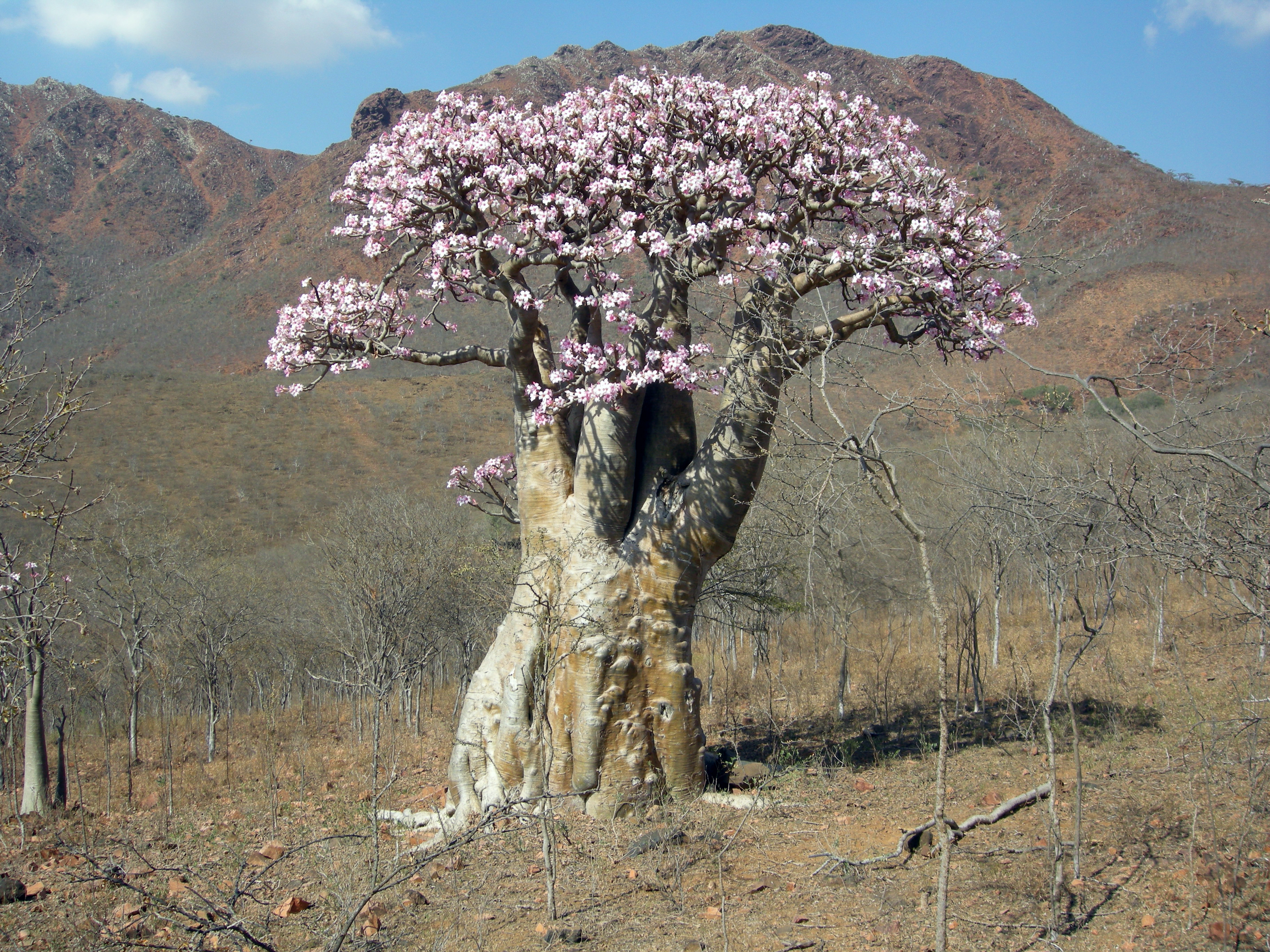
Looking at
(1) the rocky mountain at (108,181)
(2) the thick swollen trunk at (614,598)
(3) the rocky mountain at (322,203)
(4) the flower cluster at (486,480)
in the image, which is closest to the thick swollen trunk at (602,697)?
(2) the thick swollen trunk at (614,598)

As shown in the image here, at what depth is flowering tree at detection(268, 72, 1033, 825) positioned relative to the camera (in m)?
5.97

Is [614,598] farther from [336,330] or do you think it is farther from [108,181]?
[108,181]

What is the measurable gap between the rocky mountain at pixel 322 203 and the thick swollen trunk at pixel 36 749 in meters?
28.1

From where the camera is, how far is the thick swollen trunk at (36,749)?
774cm

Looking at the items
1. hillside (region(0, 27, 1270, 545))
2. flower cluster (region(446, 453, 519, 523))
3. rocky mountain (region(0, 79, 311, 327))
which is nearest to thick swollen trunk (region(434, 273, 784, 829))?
flower cluster (region(446, 453, 519, 523))

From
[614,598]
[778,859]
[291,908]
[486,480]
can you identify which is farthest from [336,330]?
[778,859]

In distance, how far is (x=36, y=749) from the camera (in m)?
7.89

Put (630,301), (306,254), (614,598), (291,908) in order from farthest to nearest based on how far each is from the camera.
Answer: (306,254), (614,598), (630,301), (291,908)

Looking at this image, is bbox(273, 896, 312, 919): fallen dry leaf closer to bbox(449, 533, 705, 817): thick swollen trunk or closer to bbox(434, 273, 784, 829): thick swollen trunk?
bbox(434, 273, 784, 829): thick swollen trunk

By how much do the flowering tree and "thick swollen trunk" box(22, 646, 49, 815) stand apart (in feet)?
13.3

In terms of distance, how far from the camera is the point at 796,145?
6.21 metres

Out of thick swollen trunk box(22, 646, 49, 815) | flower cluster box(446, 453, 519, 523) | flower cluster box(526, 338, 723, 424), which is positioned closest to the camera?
flower cluster box(526, 338, 723, 424)

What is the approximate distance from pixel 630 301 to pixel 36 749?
6870 mm

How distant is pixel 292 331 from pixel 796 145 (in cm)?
390
